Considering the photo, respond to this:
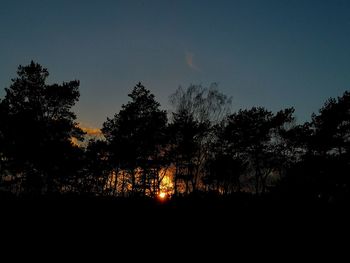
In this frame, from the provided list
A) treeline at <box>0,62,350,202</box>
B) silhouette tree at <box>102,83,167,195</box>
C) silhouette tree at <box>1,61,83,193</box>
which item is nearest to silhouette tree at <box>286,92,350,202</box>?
treeline at <box>0,62,350,202</box>

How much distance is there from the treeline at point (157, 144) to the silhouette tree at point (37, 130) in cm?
10

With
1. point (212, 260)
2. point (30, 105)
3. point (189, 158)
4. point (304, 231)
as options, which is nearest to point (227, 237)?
point (212, 260)

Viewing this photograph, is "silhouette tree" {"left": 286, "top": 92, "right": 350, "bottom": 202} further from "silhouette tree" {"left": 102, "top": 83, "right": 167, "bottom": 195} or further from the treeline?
"silhouette tree" {"left": 102, "top": 83, "right": 167, "bottom": 195}

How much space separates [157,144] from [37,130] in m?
14.4

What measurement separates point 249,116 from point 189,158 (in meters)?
10.2

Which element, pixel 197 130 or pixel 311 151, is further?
pixel 197 130

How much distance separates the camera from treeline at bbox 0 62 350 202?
29219 mm

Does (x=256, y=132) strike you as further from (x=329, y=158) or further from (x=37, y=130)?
(x=37, y=130)

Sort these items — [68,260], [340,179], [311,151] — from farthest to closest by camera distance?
[311,151] → [340,179] → [68,260]

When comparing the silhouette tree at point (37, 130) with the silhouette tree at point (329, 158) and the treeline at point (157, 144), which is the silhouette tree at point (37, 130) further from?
the silhouette tree at point (329, 158)

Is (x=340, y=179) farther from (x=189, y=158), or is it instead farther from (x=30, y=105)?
(x=30, y=105)

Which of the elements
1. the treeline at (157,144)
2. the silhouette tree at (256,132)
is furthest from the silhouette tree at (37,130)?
the silhouette tree at (256,132)

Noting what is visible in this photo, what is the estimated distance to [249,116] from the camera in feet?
121

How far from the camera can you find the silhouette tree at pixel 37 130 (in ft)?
95.0
